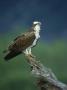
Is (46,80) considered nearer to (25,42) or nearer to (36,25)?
(36,25)

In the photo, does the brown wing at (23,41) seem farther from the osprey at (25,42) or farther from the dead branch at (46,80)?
the dead branch at (46,80)

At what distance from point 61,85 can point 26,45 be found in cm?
215

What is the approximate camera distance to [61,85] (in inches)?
103

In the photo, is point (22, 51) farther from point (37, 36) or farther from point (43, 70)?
point (43, 70)

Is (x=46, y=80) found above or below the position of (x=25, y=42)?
below

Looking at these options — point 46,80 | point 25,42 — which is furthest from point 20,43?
point 46,80

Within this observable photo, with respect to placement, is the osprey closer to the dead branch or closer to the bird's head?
the bird's head

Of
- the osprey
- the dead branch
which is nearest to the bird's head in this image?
the osprey

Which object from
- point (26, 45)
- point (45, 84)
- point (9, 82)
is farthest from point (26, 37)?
point (9, 82)

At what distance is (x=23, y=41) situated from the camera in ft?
15.8

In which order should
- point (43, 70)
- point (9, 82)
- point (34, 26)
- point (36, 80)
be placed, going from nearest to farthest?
1. point (36, 80)
2. point (43, 70)
3. point (34, 26)
4. point (9, 82)

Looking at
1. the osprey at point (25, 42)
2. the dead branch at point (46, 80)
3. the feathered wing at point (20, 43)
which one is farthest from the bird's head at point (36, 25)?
the dead branch at point (46, 80)

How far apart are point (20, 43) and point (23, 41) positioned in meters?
0.08

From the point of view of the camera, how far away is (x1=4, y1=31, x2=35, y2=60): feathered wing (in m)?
4.45
